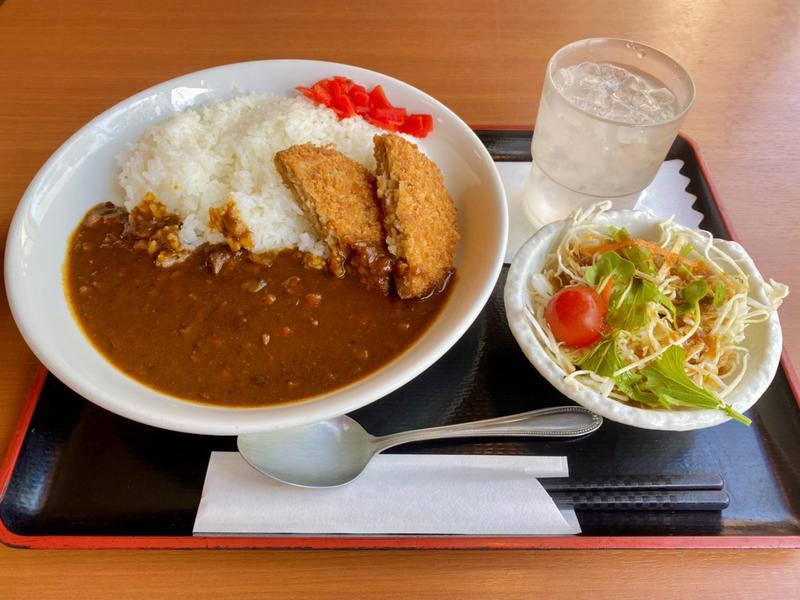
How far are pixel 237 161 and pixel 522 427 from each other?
1417 millimetres

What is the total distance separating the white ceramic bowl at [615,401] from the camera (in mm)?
1431

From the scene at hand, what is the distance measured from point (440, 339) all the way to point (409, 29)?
6.79 ft

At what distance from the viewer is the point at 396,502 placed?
1383 mm

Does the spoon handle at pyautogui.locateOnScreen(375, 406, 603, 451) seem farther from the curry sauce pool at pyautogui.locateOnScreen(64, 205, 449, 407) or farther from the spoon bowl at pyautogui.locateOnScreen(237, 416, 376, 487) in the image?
Answer: the curry sauce pool at pyautogui.locateOnScreen(64, 205, 449, 407)

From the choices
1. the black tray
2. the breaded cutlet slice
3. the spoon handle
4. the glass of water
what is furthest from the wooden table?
the breaded cutlet slice

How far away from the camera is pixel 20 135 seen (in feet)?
7.88

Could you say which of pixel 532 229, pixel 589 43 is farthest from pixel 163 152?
pixel 589 43

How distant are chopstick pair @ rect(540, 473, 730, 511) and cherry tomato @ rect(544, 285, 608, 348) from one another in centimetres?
37

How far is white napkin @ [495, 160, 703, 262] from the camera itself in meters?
2.10

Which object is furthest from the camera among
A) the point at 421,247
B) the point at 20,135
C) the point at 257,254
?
the point at 20,135

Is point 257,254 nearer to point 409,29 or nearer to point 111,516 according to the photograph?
point 111,516

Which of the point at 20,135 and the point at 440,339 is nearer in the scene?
the point at 440,339

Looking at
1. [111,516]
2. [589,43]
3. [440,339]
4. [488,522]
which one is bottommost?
[111,516]

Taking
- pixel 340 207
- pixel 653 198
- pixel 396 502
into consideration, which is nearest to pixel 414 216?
pixel 340 207
